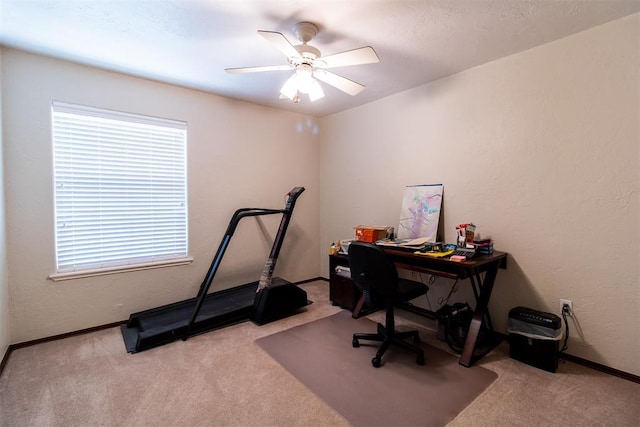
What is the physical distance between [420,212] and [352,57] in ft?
5.89

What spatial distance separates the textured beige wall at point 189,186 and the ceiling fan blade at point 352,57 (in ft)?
6.29

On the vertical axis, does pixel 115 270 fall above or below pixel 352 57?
below

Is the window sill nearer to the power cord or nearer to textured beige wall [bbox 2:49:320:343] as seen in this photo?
textured beige wall [bbox 2:49:320:343]

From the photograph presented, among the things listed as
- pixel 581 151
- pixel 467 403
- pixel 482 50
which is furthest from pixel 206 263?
pixel 581 151

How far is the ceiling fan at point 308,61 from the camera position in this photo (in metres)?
1.79

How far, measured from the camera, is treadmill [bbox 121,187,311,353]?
2.53 metres

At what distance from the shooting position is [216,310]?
292cm

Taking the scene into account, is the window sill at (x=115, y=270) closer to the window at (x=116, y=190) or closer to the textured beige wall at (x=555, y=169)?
the window at (x=116, y=190)

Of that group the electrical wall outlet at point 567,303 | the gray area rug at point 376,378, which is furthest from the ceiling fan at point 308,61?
the electrical wall outlet at point 567,303

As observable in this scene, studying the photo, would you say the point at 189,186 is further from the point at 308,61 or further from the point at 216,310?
the point at 308,61

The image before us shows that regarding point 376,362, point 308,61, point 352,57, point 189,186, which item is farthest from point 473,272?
point 189,186

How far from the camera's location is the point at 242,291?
343 cm

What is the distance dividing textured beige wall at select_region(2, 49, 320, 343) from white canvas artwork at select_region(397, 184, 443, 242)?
153 cm

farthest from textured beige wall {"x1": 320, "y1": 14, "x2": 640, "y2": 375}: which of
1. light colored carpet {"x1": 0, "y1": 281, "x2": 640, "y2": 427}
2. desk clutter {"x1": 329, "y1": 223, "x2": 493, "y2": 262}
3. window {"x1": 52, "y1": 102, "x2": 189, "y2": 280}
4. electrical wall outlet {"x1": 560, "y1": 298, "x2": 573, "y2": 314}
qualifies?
window {"x1": 52, "y1": 102, "x2": 189, "y2": 280}
